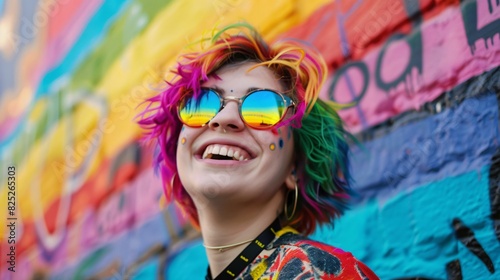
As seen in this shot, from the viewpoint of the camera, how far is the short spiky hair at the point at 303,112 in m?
1.92

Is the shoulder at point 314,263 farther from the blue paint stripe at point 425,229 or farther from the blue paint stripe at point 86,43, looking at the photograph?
the blue paint stripe at point 86,43

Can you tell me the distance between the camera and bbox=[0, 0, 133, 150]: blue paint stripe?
15.4ft

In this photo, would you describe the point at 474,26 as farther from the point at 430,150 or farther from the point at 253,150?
the point at 253,150

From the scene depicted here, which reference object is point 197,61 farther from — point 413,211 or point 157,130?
point 413,211

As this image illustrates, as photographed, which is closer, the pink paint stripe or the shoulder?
the shoulder

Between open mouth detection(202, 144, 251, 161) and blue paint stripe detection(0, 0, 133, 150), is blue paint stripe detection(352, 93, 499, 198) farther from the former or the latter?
blue paint stripe detection(0, 0, 133, 150)

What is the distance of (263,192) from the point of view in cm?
180

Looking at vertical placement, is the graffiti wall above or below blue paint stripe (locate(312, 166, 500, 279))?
above

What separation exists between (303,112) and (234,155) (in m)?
0.23

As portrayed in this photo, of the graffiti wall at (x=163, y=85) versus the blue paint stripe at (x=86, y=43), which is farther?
the blue paint stripe at (x=86, y=43)

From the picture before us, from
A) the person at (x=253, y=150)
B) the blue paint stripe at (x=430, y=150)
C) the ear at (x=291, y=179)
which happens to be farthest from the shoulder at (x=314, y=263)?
the blue paint stripe at (x=430, y=150)

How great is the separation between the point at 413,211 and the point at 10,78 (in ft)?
15.8

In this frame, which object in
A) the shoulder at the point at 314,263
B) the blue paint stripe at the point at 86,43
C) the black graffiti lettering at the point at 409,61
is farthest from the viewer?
the blue paint stripe at the point at 86,43

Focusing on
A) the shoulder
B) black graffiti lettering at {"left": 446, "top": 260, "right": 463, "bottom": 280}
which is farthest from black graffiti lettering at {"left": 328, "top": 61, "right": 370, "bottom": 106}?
the shoulder
